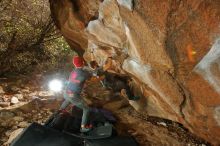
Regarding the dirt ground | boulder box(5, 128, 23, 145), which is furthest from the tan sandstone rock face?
boulder box(5, 128, 23, 145)

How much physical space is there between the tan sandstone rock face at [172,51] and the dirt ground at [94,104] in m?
0.34

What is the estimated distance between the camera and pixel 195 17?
414 centimetres

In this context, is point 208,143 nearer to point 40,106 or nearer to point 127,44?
point 127,44

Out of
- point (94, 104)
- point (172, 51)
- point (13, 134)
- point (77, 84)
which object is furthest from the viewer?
point (94, 104)

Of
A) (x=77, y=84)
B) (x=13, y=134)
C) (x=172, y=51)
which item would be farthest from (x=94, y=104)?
(x=172, y=51)

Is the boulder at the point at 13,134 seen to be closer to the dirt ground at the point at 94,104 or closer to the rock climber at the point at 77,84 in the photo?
the dirt ground at the point at 94,104

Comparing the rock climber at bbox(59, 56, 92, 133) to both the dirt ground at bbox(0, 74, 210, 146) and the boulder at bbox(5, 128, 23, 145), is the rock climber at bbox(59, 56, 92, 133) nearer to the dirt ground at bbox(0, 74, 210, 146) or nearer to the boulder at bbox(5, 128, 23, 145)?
the dirt ground at bbox(0, 74, 210, 146)

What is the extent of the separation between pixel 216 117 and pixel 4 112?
192 inches

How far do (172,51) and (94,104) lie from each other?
367 centimetres

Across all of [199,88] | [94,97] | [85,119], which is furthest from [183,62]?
[94,97]

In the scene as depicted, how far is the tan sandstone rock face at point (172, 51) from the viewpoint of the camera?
419cm

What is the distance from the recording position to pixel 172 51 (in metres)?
4.68

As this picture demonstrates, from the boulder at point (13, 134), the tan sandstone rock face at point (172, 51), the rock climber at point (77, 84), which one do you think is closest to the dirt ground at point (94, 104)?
the boulder at point (13, 134)

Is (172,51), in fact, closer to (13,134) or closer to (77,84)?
(77,84)
